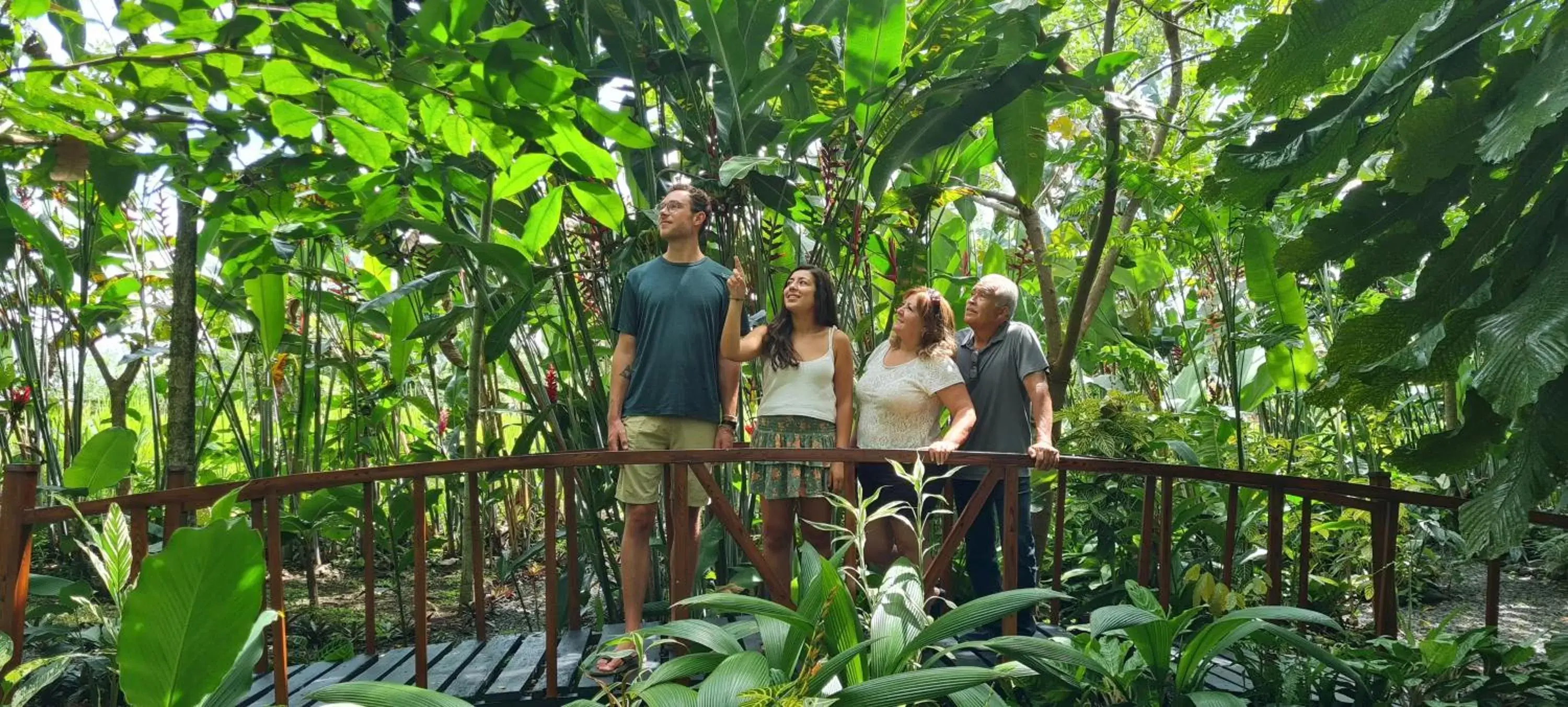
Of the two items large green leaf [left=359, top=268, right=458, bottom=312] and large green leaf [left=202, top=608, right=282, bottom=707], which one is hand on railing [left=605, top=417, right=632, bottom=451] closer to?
large green leaf [left=359, top=268, right=458, bottom=312]

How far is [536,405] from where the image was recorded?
3.73 metres

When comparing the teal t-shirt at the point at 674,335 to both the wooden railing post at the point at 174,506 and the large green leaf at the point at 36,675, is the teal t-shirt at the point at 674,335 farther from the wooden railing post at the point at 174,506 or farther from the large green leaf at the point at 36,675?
the large green leaf at the point at 36,675

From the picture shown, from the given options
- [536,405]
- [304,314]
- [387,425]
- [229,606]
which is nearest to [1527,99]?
[229,606]

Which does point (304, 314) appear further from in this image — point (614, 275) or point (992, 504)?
point (992, 504)

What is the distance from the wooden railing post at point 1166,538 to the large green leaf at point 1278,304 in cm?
106

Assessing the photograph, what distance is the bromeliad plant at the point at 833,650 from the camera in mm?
1742

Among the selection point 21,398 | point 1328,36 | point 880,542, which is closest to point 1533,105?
point 1328,36

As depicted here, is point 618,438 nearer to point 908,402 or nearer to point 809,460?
point 809,460

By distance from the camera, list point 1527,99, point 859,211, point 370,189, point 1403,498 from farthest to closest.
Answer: point 859,211 < point 370,189 < point 1403,498 < point 1527,99

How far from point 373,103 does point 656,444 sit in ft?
3.90

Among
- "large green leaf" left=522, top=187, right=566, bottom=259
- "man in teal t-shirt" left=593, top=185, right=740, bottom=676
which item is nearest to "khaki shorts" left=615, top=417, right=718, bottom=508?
"man in teal t-shirt" left=593, top=185, right=740, bottom=676

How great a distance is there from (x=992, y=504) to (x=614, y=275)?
132 centimetres

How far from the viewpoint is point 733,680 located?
5.95 ft

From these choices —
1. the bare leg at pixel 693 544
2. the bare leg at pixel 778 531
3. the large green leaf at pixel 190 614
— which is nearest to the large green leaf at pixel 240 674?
the large green leaf at pixel 190 614
